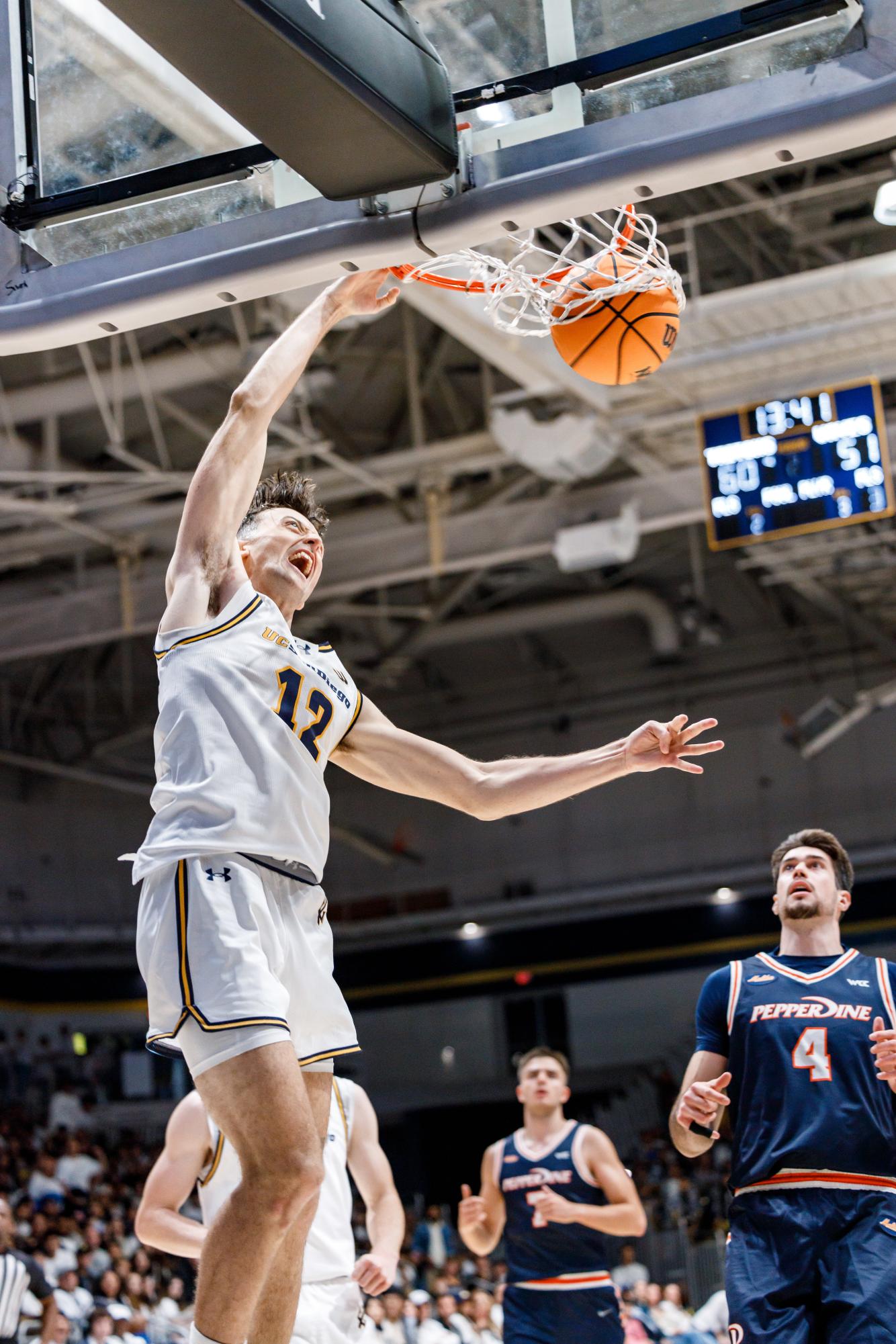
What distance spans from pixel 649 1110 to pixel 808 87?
22961mm

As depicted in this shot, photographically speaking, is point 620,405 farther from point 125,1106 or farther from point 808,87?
point 125,1106

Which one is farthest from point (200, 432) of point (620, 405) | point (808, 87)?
point (808, 87)

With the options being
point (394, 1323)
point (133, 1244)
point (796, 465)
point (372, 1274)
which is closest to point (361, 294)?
point (372, 1274)

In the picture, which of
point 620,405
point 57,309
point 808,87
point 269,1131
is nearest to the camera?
point 269,1131

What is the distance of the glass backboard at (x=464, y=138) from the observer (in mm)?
3436

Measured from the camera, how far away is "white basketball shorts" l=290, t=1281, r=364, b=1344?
4.74 meters

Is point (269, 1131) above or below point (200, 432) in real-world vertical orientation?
below

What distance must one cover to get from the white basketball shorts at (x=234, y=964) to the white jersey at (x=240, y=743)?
50mm

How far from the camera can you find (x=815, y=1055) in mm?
4711

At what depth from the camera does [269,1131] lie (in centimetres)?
297

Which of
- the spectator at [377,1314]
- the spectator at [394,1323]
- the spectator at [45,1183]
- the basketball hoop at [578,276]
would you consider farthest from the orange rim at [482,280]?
the spectator at [45,1183]

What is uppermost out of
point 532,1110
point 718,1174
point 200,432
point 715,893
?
point 200,432

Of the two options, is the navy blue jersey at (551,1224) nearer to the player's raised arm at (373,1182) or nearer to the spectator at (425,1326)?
the player's raised arm at (373,1182)

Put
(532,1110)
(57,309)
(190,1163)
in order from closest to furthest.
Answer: (57,309) < (190,1163) < (532,1110)
